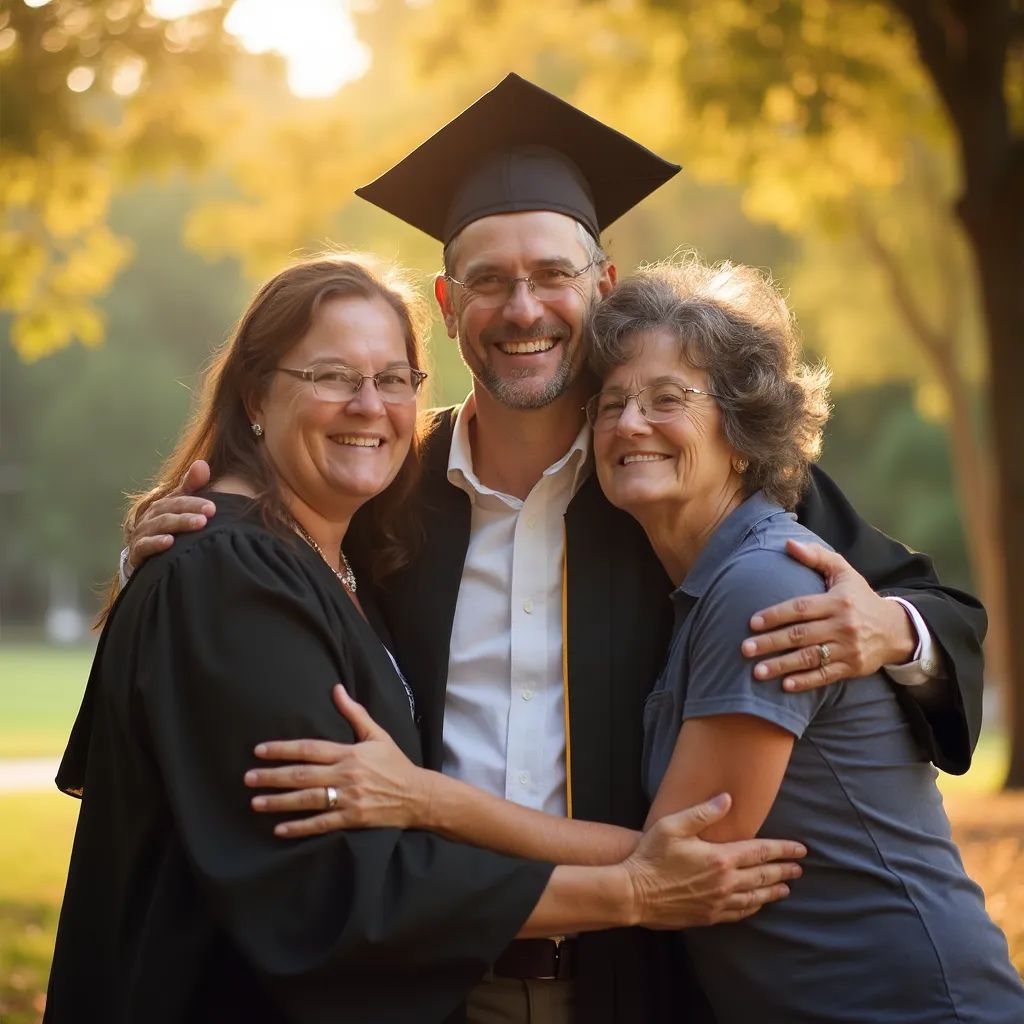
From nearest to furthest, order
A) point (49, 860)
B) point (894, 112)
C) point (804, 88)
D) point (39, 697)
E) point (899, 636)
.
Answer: point (899, 636) < point (49, 860) < point (804, 88) < point (894, 112) < point (39, 697)

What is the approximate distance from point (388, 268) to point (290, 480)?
60cm

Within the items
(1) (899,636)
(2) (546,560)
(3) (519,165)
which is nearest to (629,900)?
(1) (899,636)

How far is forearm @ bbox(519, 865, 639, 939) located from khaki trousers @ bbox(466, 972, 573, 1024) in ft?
1.31

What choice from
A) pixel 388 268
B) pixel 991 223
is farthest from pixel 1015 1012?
pixel 991 223

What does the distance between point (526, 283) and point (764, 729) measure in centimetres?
142

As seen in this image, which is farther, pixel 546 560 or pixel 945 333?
pixel 945 333

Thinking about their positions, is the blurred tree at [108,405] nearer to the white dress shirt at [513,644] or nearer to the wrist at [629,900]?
the white dress shirt at [513,644]

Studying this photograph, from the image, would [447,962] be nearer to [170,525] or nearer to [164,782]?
[164,782]

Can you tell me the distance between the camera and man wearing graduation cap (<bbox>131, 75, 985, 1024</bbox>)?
312 centimetres

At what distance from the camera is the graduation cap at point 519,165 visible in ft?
12.6

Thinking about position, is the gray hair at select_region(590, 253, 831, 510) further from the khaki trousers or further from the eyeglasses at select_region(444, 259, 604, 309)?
the khaki trousers

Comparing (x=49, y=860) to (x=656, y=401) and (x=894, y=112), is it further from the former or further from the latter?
(x=894, y=112)

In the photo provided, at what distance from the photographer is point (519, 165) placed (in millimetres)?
3871

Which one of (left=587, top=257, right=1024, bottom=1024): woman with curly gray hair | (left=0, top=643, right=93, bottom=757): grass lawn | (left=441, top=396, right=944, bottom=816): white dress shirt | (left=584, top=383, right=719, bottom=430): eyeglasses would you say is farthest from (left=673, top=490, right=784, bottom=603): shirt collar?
(left=0, top=643, right=93, bottom=757): grass lawn
